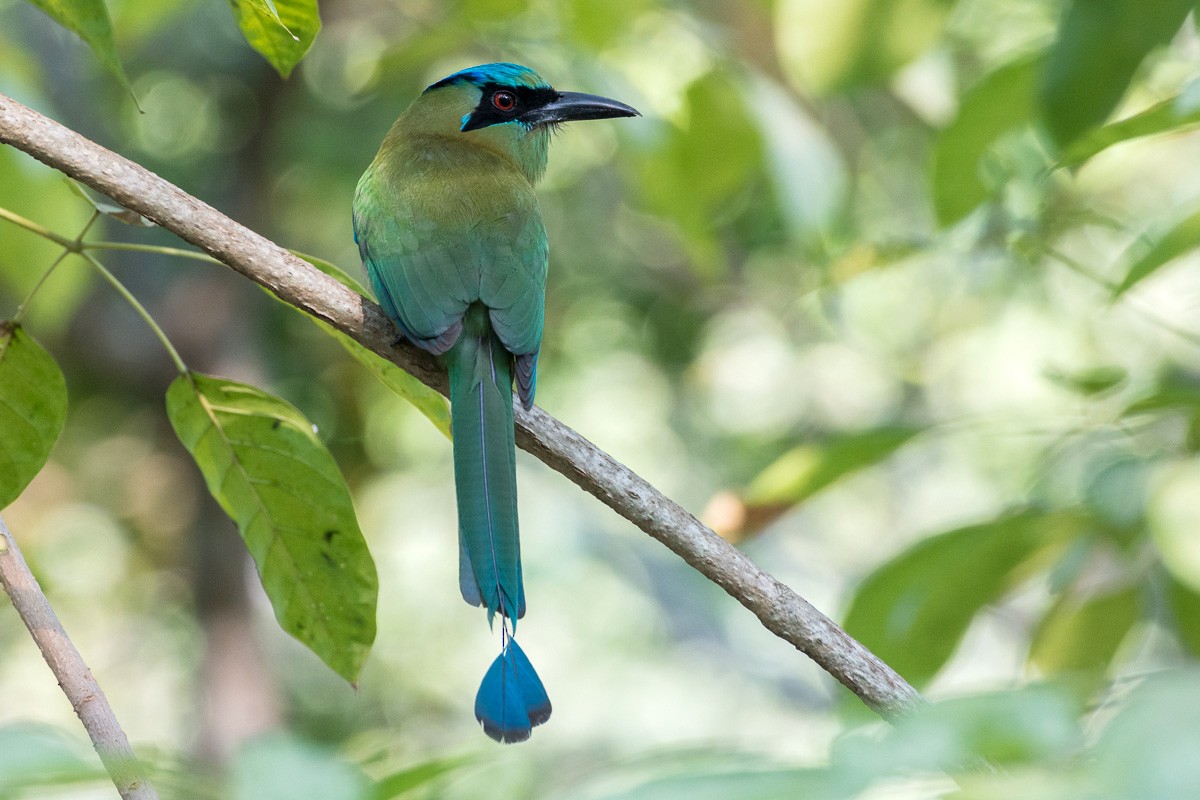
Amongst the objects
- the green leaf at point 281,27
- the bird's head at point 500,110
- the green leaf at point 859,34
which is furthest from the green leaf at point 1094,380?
the green leaf at point 281,27

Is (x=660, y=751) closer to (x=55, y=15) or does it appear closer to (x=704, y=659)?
(x=55, y=15)

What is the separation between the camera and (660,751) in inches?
23.6

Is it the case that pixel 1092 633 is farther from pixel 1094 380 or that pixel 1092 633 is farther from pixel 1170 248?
pixel 1170 248

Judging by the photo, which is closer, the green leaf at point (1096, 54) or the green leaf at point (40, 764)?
the green leaf at point (40, 764)

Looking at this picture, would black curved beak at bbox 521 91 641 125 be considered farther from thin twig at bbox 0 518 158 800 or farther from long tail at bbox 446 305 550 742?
thin twig at bbox 0 518 158 800

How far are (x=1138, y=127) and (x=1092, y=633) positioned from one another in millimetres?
909

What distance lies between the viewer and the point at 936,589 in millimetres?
1904

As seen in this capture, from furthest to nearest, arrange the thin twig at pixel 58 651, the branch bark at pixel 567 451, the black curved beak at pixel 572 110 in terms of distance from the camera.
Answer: the black curved beak at pixel 572 110 < the branch bark at pixel 567 451 < the thin twig at pixel 58 651

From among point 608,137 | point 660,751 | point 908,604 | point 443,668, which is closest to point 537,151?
point 908,604

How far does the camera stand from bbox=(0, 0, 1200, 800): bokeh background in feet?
5.41

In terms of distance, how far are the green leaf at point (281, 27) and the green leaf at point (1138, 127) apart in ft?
3.28

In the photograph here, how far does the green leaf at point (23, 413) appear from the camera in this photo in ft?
4.83

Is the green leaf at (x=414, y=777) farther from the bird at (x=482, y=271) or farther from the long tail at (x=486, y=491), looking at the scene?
the long tail at (x=486, y=491)

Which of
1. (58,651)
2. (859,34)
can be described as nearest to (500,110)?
(859,34)
